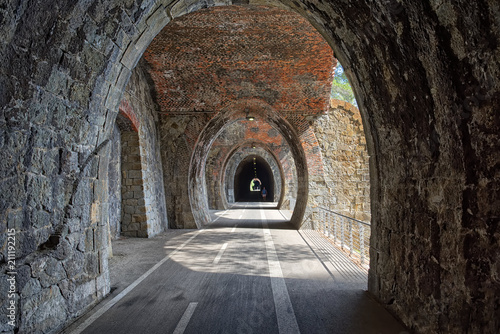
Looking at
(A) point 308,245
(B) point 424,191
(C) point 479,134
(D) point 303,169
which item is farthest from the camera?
(D) point 303,169

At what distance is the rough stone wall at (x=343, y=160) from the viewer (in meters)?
14.3

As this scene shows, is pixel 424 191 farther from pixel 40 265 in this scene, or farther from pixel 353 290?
pixel 40 265

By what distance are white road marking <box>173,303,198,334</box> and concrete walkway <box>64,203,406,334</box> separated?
0.04 ft

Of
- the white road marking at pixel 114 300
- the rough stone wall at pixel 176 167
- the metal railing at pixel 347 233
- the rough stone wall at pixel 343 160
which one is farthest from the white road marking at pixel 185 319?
the rough stone wall at pixel 343 160

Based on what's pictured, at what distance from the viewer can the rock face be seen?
9.28 feet

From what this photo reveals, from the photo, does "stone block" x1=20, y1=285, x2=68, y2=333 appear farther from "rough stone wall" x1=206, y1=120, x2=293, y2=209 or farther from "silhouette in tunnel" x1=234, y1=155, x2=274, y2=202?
"silhouette in tunnel" x1=234, y1=155, x2=274, y2=202

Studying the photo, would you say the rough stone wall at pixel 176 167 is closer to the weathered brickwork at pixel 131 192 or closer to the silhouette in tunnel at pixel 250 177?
the weathered brickwork at pixel 131 192

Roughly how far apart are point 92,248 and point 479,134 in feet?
16.4

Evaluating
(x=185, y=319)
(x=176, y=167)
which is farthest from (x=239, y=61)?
(x=185, y=319)

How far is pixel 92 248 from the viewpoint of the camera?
509 centimetres

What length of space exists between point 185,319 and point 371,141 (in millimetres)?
3640

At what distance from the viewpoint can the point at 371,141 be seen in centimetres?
524

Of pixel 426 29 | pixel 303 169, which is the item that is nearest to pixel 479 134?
pixel 426 29

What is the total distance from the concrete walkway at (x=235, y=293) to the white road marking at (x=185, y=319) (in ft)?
0.04
